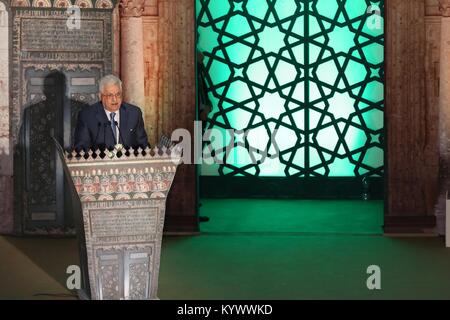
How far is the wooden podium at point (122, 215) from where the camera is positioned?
18.2 feet

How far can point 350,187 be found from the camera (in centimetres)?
1142

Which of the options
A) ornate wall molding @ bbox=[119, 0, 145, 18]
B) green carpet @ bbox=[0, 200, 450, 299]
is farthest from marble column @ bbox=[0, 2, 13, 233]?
ornate wall molding @ bbox=[119, 0, 145, 18]

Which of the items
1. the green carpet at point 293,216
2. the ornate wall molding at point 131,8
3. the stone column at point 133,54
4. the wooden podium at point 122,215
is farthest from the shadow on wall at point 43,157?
the wooden podium at point 122,215

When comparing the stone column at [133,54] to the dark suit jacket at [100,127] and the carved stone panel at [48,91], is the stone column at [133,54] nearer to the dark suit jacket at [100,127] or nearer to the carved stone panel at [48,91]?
the carved stone panel at [48,91]

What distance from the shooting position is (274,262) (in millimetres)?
7359

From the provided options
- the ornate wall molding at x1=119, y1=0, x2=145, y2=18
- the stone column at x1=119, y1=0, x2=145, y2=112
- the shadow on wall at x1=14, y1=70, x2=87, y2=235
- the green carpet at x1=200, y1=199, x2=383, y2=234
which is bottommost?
the green carpet at x1=200, y1=199, x2=383, y2=234

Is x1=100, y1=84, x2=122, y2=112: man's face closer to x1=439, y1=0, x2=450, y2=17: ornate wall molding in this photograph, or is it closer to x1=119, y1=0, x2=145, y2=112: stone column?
x1=119, y1=0, x2=145, y2=112: stone column

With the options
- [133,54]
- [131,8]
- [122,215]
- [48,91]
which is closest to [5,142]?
[48,91]

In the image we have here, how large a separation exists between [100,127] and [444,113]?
12.8ft

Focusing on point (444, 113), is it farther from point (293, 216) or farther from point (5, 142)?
point (5, 142)

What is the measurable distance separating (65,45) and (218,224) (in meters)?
2.22

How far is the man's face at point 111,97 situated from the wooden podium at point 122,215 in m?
0.40

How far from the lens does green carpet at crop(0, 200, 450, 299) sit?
631 cm

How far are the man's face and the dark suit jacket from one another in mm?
64
